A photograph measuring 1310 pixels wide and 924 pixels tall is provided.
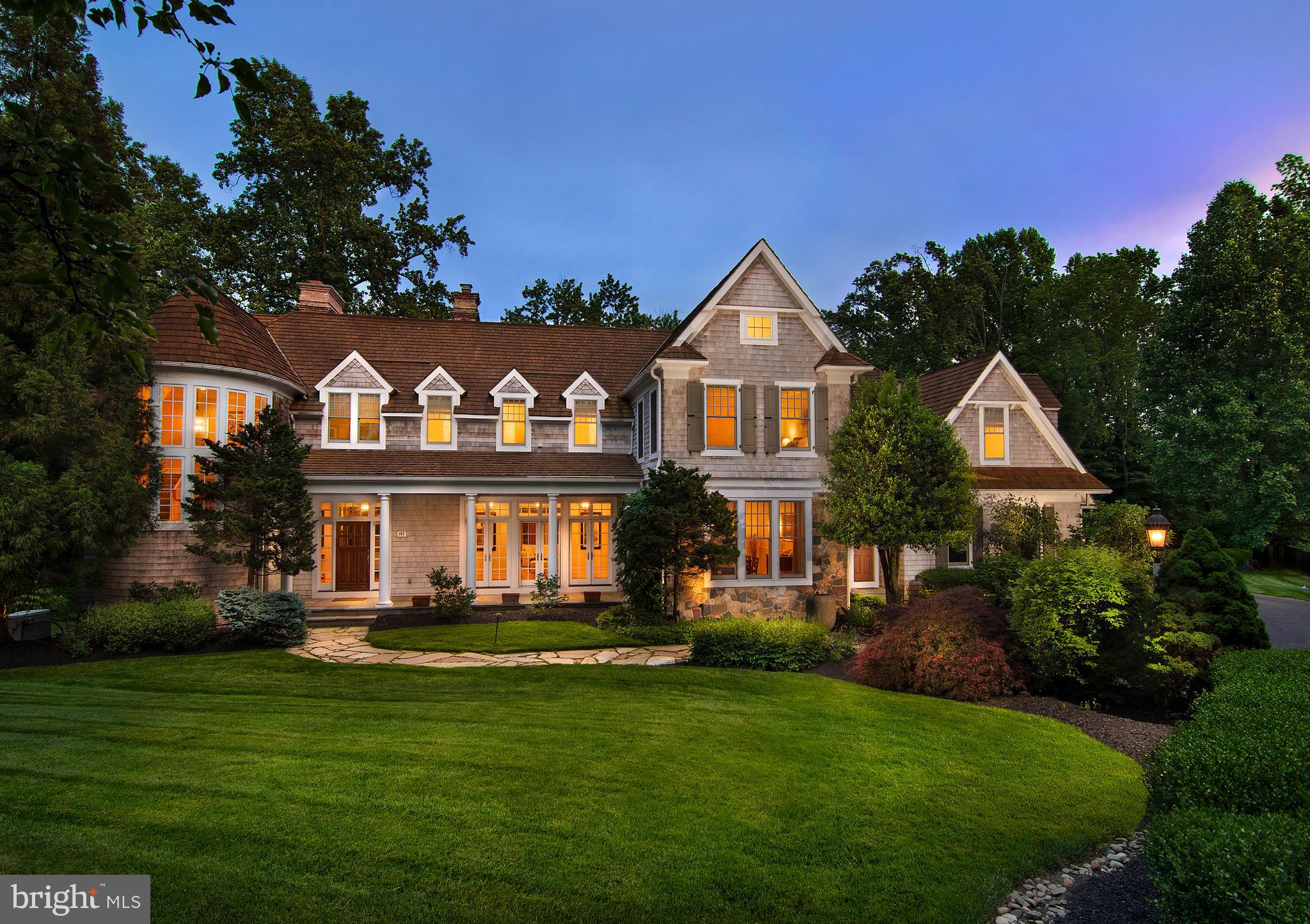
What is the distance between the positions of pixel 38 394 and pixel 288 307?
19.4 m

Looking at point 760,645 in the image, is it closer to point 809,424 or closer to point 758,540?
point 758,540

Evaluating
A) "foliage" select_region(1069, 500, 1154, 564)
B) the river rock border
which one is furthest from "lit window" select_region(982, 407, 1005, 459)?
the river rock border

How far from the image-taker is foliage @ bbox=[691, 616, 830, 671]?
38.1 ft

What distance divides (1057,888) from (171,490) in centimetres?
1725

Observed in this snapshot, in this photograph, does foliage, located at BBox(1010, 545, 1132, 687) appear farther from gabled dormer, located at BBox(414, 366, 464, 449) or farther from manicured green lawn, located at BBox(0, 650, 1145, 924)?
gabled dormer, located at BBox(414, 366, 464, 449)

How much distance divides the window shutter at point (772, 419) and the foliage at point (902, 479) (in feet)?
5.64

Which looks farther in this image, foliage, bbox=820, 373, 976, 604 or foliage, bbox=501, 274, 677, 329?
foliage, bbox=501, 274, 677, 329

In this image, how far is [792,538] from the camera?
53.1ft

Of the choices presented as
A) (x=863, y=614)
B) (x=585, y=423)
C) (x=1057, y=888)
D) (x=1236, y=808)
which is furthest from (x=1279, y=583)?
(x=1236, y=808)

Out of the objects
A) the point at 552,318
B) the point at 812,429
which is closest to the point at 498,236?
the point at 552,318

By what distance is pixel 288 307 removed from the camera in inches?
1147

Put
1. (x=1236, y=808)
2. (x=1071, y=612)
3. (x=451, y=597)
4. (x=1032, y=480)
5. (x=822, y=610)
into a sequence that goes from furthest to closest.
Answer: (x=1032, y=480) → (x=451, y=597) → (x=822, y=610) → (x=1071, y=612) → (x=1236, y=808)

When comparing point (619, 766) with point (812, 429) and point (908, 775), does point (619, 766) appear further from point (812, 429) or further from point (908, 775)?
point (812, 429)

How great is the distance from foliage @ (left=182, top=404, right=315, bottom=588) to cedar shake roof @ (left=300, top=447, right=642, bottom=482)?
1979 mm
